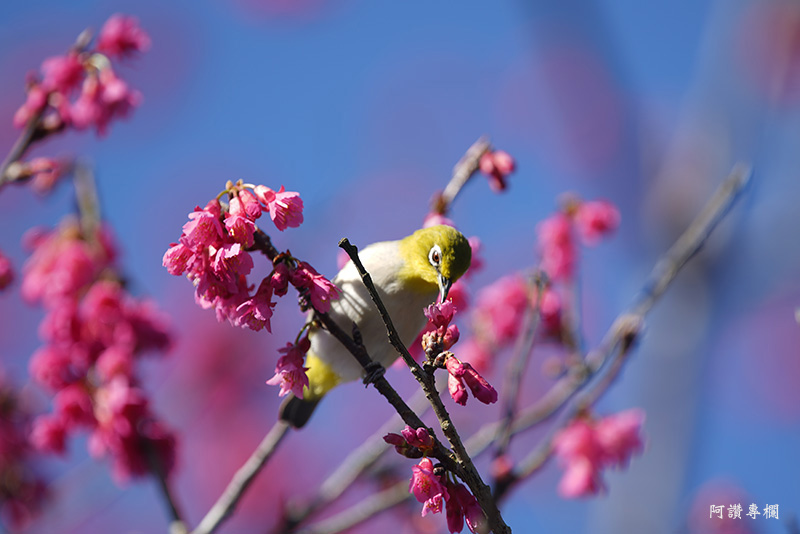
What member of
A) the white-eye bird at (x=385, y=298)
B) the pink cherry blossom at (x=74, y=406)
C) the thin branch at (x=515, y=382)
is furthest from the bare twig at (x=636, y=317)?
the pink cherry blossom at (x=74, y=406)

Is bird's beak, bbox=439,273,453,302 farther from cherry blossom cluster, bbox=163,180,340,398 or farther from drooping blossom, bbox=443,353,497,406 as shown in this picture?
drooping blossom, bbox=443,353,497,406

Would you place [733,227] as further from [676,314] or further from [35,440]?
[35,440]

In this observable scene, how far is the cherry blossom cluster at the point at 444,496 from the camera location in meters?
1.81

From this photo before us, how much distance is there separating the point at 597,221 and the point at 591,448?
1.29 metres

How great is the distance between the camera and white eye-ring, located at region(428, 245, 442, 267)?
9.59ft

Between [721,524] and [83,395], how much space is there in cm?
429

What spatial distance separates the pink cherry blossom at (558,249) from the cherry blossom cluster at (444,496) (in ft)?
7.90

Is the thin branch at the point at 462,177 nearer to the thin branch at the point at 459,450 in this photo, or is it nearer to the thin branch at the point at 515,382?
the thin branch at the point at 515,382

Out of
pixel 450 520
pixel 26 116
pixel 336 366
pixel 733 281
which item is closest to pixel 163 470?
pixel 336 366

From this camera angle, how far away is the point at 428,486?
1.81 metres

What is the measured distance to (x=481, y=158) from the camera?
3.13 m

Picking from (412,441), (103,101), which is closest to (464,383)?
(412,441)

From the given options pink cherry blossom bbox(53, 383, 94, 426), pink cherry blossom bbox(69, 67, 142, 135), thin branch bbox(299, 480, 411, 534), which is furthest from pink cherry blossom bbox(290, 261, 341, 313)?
pink cherry blossom bbox(53, 383, 94, 426)

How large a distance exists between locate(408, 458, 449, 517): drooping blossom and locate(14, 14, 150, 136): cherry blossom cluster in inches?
94.2
